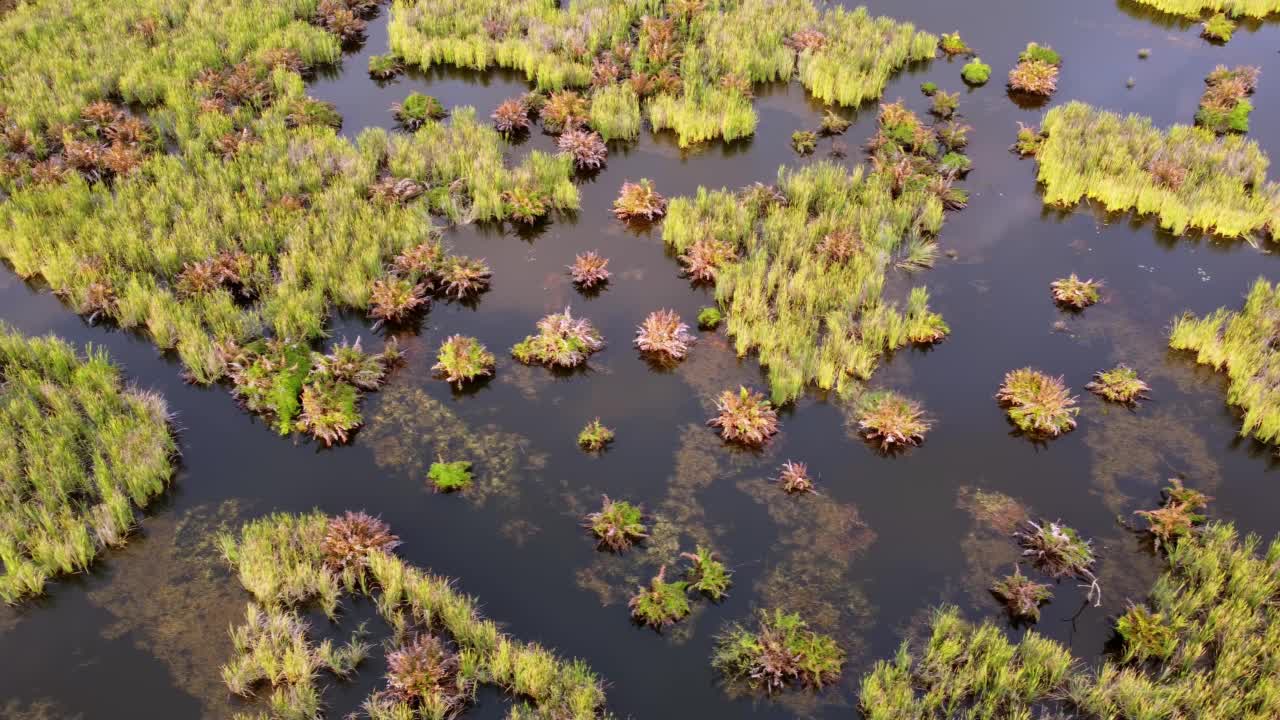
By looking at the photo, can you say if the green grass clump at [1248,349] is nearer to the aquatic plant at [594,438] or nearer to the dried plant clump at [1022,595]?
the dried plant clump at [1022,595]

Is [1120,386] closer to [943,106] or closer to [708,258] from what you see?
[708,258]

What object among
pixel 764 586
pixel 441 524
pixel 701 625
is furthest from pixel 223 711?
pixel 764 586

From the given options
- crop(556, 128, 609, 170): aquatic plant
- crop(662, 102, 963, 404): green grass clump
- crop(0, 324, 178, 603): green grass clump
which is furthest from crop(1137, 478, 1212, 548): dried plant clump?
crop(0, 324, 178, 603): green grass clump

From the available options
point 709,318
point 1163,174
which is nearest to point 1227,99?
point 1163,174

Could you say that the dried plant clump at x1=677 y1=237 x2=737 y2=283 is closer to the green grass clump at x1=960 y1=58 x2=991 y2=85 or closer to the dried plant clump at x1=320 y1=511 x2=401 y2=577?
the dried plant clump at x1=320 y1=511 x2=401 y2=577

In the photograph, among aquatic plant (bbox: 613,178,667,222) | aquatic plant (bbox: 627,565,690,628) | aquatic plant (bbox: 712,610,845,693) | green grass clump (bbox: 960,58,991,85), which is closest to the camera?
aquatic plant (bbox: 712,610,845,693)

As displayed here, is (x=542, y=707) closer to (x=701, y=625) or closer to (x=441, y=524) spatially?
(x=701, y=625)

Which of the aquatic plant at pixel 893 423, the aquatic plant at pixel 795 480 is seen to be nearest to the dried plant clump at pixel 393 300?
the aquatic plant at pixel 795 480
